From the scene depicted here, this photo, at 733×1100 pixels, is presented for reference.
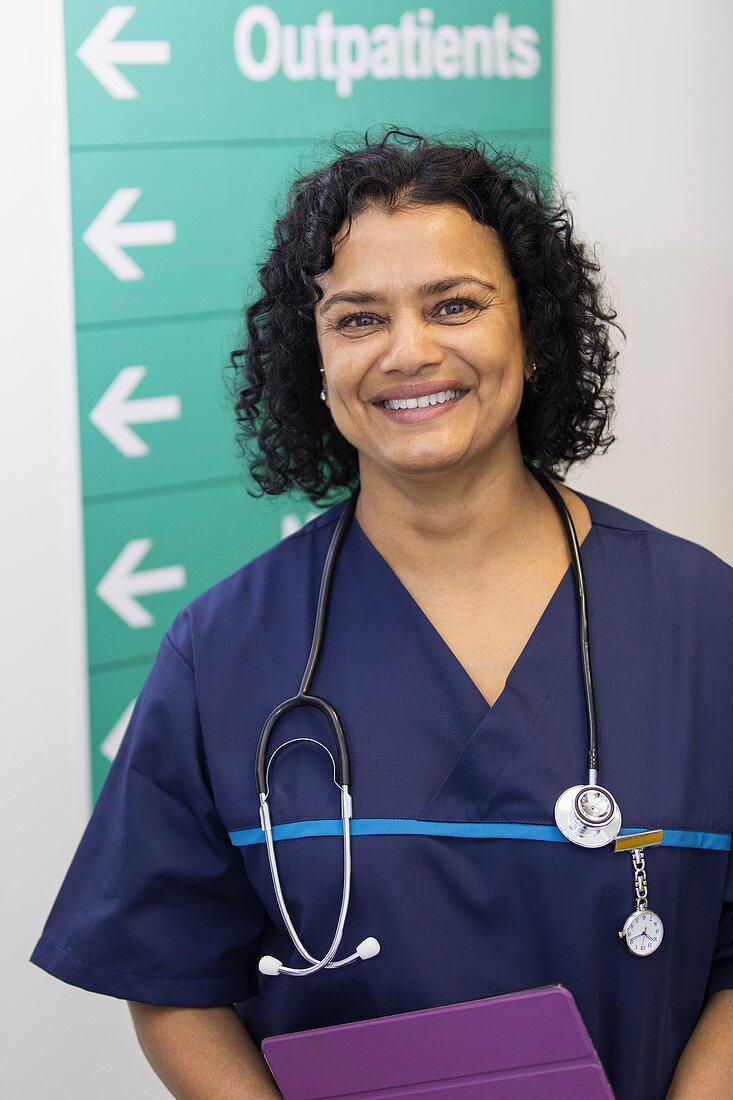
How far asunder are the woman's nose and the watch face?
547mm

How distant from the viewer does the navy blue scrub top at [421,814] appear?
3.26ft

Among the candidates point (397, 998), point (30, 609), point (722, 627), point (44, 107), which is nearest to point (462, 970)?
point (397, 998)

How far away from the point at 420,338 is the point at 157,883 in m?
0.60

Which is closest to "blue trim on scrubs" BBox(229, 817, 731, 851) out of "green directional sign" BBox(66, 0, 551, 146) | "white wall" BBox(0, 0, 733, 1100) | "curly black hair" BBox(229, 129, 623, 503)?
"curly black hair" BBox(229, 129, 623, 503)

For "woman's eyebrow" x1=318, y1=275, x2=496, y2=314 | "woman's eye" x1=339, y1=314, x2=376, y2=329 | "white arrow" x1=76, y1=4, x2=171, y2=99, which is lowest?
"woman's eye" x1=339, y1=314, x2=376, y2=329

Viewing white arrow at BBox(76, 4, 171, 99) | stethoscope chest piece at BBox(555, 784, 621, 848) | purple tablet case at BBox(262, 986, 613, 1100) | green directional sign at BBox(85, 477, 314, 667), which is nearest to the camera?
purple tablet case at BBox(262, 986, 613, 1100)

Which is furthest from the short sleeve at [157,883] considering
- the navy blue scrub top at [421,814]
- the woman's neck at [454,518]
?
the woman's neck at [454,518]

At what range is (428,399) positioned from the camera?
3.46ft

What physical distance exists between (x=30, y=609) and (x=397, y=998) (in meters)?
0.74

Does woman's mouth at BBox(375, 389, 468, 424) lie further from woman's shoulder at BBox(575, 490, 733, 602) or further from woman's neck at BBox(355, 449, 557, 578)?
woman's shoulder at BBox(575, 490, 733, 602)

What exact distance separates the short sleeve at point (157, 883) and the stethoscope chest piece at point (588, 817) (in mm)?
341

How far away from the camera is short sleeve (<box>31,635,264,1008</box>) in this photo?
1079 mm

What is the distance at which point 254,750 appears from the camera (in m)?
1.07

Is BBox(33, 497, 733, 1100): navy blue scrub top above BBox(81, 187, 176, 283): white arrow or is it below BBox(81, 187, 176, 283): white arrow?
below
